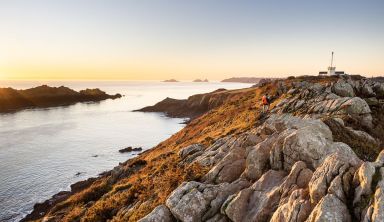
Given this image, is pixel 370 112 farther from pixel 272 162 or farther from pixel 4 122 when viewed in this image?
pixel 4 122

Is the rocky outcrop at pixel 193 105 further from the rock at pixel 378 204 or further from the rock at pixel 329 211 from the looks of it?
the rock at pixel 378 204

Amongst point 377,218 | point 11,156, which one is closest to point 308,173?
point 377,218

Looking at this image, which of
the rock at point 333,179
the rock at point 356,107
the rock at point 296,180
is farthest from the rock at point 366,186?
the rock at point 356,107

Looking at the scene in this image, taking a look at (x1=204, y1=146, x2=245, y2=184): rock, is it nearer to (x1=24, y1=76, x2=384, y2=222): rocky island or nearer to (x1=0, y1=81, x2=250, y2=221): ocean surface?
(x1=24, y1=76, x2=384, y2=222): rocky island

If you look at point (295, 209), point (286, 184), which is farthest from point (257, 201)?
point (295, 209)

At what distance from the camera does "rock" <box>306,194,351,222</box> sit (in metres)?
10.8

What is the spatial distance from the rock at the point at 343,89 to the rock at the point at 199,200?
76.2 feet

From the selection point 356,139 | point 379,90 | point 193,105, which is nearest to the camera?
point 356,139

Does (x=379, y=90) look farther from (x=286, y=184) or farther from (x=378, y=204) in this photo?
(x=378, y=204)

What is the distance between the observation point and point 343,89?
3381cm

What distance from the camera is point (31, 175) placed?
5041 cm

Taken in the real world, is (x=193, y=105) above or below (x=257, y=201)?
below

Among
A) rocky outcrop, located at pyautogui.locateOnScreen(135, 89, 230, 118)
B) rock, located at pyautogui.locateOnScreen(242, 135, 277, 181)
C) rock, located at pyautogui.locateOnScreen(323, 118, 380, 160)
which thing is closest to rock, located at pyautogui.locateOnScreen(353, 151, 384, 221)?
rock, located at pyautogui.locateOnScreen(242, 135, 277, 181)

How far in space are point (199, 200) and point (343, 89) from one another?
26.3 m
